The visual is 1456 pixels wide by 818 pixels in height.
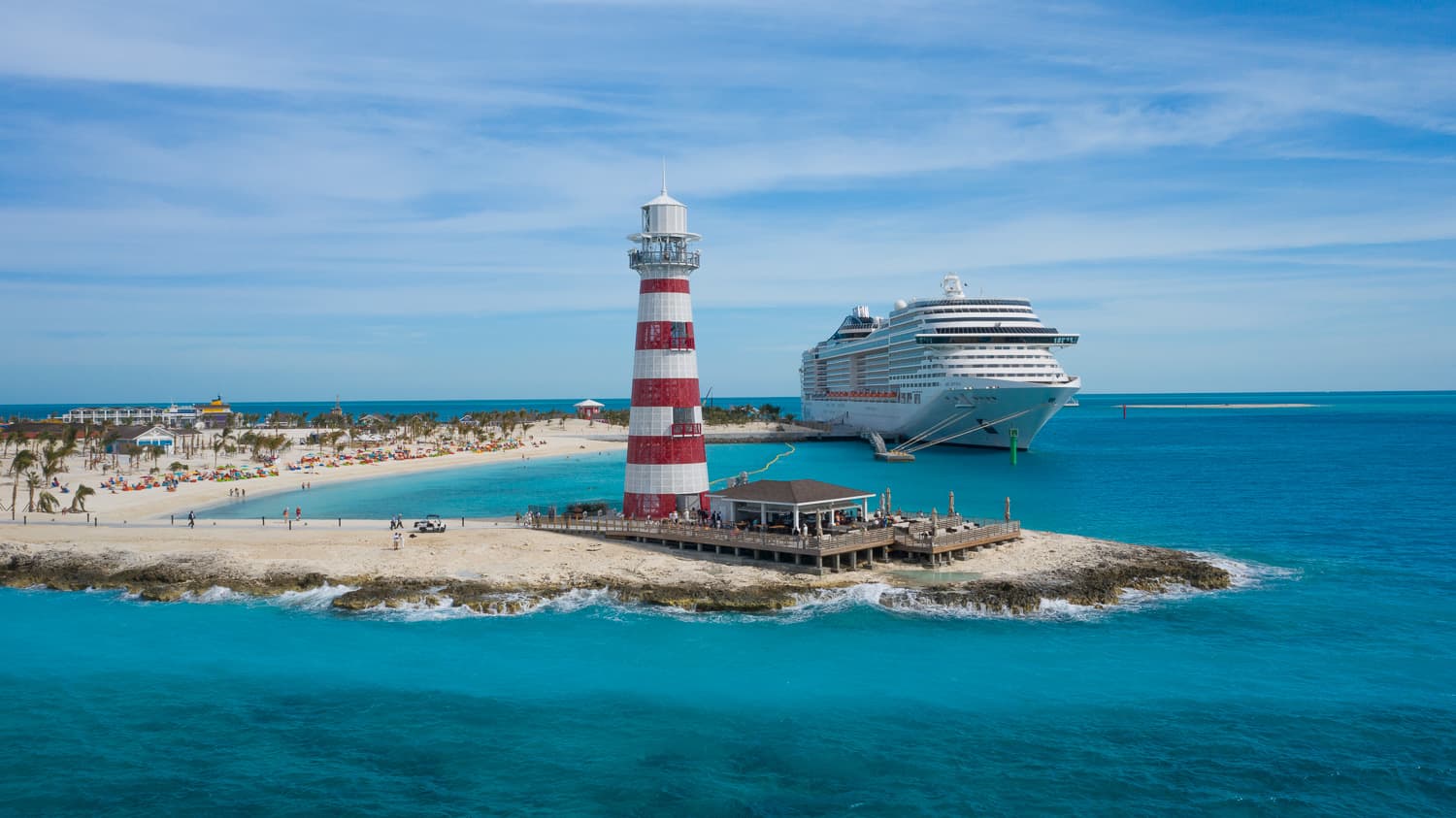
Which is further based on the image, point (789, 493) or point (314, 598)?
point (789, 493)

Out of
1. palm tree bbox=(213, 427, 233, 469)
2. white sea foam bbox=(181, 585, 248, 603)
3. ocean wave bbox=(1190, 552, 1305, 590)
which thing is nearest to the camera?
white sea foam bbox=(181, 585, 248, 603)

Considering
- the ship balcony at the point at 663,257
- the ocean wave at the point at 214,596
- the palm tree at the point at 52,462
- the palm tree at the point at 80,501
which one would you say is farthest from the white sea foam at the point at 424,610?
the palm tree at the point at 52,462

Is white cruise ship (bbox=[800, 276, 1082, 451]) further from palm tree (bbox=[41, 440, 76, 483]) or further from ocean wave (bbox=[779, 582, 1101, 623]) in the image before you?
palm tree (bbox=[41, 440, 76, 483])

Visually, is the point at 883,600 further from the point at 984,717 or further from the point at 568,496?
the point at 568,496

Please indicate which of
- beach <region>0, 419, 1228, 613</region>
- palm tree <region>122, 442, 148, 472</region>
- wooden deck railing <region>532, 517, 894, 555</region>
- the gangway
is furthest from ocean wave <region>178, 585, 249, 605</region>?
the gangway

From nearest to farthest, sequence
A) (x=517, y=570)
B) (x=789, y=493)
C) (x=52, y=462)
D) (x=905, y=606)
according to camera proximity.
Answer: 1. (x=905, y=606)
2. (x=517, y=570)
3. (x=789, y=493)
4. (x=52, y=462)

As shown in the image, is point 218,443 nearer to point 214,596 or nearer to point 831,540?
point 214,596

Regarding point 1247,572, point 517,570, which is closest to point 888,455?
point 1247,572
